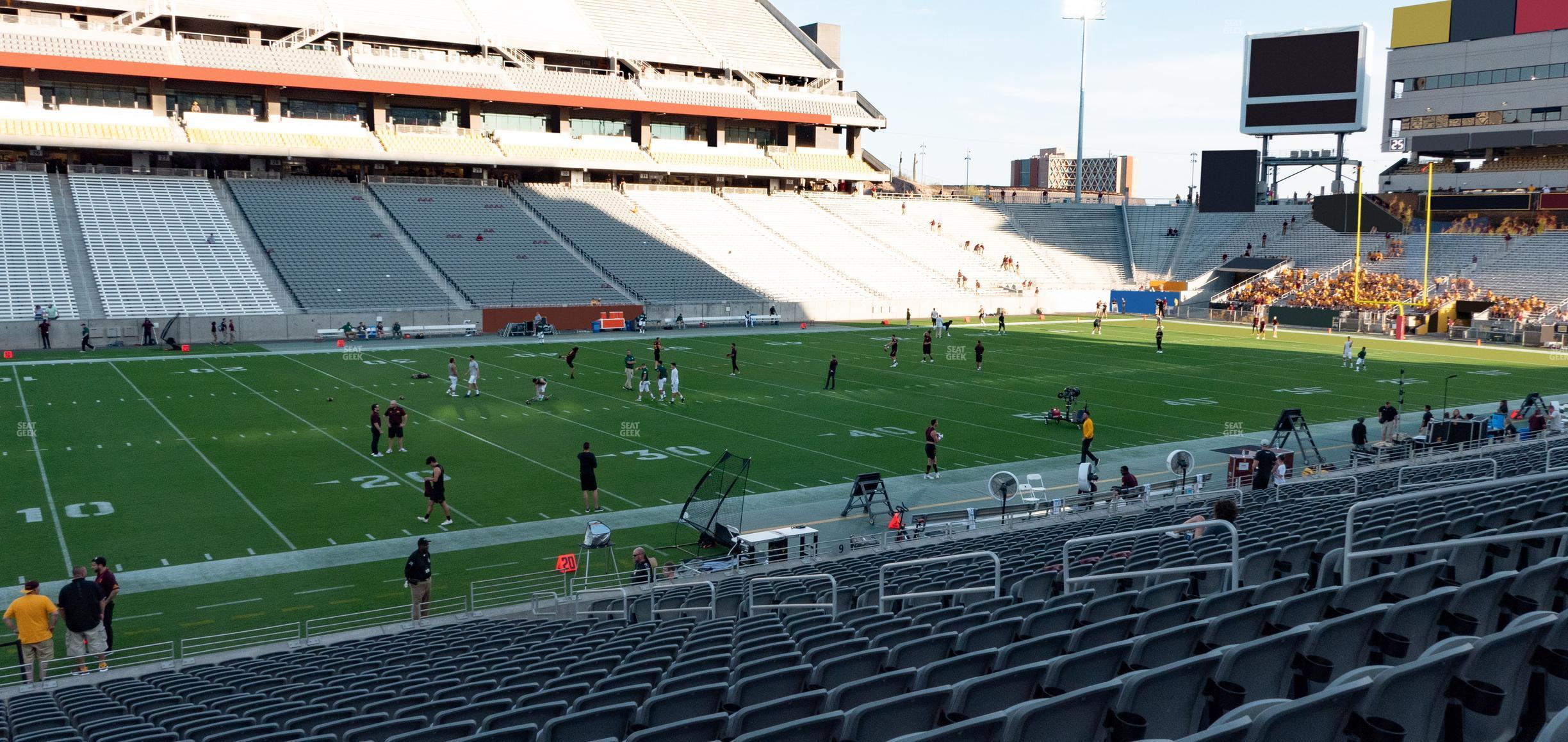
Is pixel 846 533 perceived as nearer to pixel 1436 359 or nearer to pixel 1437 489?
pixel 1437 489

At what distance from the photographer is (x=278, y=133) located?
61031 mm

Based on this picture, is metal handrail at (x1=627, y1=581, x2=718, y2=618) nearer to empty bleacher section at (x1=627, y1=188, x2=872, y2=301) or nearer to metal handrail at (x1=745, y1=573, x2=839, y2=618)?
metal handrail at (x1=745, y1=573, x2=839, y2=618)

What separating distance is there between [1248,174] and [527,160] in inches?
1890

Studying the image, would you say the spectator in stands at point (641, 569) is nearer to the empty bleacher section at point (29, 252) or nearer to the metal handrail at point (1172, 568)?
the metal handrail at point (1172, 568)

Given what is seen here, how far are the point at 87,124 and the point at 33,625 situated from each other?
55.0 m

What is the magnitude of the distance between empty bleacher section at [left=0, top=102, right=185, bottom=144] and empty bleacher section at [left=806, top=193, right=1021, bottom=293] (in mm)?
40195

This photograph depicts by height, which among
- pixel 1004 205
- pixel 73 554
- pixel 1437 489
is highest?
pixel 1004 205

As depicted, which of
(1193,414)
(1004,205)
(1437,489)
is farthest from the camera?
(1004,205)

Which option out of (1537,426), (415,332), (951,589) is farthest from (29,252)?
(1537,426)

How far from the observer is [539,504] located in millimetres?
20031

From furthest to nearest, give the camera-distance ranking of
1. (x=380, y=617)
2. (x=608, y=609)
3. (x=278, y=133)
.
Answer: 1. (x=278, y=133)
2. (x=380, y=617)
3. (x=608, y=609)

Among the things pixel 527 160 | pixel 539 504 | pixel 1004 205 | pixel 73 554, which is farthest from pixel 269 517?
pixel 1004 205

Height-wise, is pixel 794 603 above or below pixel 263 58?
below

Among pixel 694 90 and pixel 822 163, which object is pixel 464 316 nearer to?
pixel 694 90
